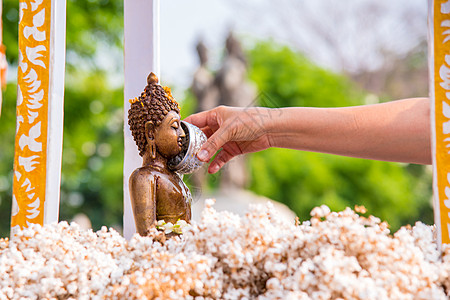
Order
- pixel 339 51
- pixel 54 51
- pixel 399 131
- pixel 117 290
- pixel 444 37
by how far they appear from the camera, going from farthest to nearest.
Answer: pixel 339 51 < pixel 399 131 < pixel 54 51 < pixel 444 37 < pixel 117 290

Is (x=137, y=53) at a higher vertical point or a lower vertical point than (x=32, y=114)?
higher

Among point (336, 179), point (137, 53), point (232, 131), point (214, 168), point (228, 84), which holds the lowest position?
point (336, 179)

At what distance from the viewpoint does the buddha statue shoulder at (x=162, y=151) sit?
1.12m

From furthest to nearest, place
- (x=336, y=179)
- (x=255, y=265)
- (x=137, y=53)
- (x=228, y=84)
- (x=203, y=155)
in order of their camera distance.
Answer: (x=336, y=179) → (x=228, y=84) → (x=137, y=53) → (x=203, y=155) → (x=255, y=265)

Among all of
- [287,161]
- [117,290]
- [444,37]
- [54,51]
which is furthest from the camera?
[287,161]

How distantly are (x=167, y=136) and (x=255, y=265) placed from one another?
20.3 inches

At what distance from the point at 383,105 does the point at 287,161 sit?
7.47m

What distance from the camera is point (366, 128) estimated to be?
129 cm

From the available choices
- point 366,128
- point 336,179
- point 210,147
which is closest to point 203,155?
point 210,147

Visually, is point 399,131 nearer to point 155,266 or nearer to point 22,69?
point 155,266

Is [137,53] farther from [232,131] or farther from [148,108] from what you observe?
[232,131]

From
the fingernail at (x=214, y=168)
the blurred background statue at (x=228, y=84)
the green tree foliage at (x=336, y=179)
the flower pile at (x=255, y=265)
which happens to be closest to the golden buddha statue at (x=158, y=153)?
the fingernail at (x=214, y=168)

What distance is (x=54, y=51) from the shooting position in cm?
115

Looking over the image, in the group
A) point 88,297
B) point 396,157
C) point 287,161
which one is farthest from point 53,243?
point 287,161
